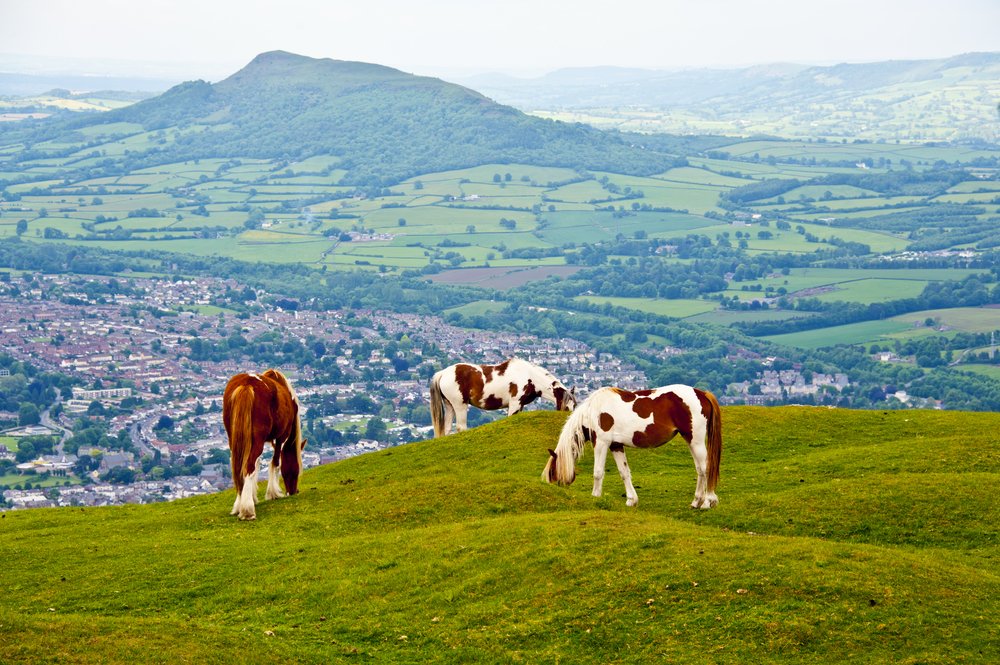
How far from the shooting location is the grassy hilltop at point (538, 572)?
15734mm

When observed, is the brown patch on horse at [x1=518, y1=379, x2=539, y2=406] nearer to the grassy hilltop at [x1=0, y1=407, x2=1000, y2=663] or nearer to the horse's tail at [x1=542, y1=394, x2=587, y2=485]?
the grassy hilltop at [x1=0, y1=407, x2=1000, y2=663]

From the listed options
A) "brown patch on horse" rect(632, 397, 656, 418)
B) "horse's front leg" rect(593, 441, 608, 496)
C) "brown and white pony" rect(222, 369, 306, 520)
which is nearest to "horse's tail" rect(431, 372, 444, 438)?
"brown and white pony" rect(222, 369, 306, 520)

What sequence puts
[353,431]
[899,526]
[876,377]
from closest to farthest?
1. [899,526]
2. [353,431]
3. [876,377]

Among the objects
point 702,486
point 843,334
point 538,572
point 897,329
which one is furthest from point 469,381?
point 897,329

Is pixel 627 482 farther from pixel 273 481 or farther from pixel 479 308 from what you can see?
pixel 479 308

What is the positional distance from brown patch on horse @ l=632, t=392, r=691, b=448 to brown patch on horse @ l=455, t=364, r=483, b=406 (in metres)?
10.1

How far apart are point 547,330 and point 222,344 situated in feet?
105

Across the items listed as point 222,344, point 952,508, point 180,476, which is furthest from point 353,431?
point 952,508

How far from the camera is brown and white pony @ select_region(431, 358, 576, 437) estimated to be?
108ft

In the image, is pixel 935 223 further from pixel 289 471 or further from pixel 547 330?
pixel 289 471

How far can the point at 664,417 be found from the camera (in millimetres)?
23141

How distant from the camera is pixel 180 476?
66250 millimetres

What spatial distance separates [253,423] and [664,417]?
25.7 feet

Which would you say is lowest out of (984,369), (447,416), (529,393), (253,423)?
(984,369)
